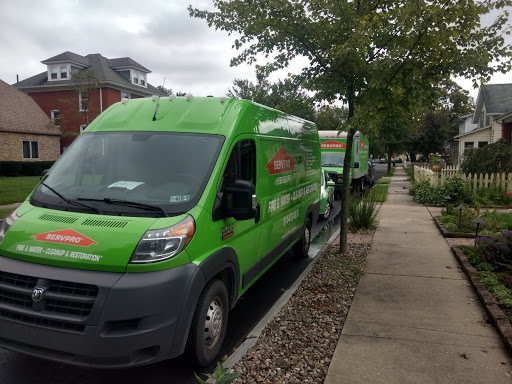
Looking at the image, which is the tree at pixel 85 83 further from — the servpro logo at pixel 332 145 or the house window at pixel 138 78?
the servpro logo at pixel 332 145

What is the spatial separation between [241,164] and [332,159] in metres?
13.5

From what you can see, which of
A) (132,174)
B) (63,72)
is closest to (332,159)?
(132,174)

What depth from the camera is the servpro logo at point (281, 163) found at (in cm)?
502

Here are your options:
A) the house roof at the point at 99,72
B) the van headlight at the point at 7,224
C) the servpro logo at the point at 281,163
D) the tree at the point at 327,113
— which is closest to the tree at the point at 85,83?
the house roof at the point at 99,72

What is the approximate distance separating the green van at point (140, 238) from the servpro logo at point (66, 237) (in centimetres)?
1

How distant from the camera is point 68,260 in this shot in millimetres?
2889

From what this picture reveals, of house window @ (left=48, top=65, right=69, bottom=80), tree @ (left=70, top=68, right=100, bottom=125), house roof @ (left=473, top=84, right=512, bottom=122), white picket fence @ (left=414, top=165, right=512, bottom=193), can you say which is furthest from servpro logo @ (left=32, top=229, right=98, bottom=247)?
house window @ (left=48, top=65, right=69, bottom=80)

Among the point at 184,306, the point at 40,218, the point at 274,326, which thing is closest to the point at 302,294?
the point at 274,326

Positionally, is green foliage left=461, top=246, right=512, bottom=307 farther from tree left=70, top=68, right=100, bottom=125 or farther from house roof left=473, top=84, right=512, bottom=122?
tree left=70, top=68, right=100, bottom=125

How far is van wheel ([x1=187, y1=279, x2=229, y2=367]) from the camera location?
3.23 m

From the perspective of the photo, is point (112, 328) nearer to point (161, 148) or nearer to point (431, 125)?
point (161, 148)

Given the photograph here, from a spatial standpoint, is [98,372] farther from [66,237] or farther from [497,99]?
[497,99]

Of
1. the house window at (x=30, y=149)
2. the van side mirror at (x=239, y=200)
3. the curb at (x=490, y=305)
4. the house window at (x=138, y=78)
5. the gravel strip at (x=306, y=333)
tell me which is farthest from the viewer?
the house window at (x=138, y=78)

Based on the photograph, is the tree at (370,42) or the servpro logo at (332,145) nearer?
the tree at (370,42)
